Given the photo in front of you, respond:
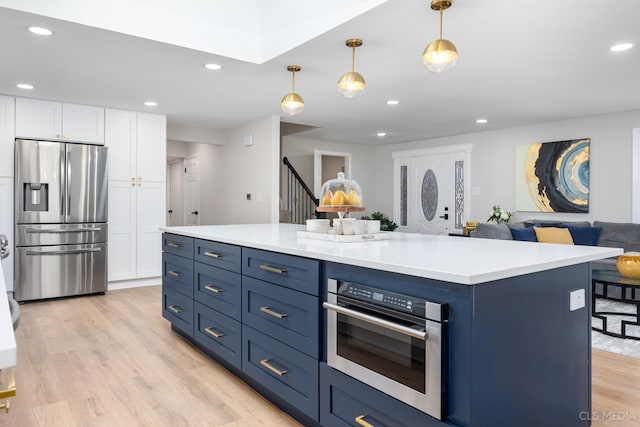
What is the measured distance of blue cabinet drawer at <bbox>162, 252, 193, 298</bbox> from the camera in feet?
10.1

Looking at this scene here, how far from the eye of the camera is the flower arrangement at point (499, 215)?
648 centimetres

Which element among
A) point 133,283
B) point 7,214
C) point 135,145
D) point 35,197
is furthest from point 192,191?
point 7,214

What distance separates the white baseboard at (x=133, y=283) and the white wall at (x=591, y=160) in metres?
5.04

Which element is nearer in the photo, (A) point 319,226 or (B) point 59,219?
(A) point 319,226

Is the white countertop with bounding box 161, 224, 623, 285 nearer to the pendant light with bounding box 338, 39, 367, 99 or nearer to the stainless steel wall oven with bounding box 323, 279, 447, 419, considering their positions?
the stainless steel wall oven with bounding box 323, 279, 447, 419

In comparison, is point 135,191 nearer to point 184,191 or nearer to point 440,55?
point 184,191

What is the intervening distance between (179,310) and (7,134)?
3.01 meters

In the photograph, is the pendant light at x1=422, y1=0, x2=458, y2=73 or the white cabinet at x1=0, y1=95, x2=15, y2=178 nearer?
the pendant light at x1=422, y1=0, x2=458, y2=73

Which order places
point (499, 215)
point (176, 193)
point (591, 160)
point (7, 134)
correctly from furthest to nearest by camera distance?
1. point (176, 193)
2. point (499, 215)
3. point (591, 160)
4. point (7, 134)

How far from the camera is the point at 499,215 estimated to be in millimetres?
6578

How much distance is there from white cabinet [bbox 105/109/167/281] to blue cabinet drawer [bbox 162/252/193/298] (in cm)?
210

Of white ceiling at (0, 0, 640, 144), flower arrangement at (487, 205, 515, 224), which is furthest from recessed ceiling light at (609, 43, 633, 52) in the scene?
flower arrangement at (487, 205, 515, 224)

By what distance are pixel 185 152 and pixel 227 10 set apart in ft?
17.2

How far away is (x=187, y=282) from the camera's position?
3.09 meters
